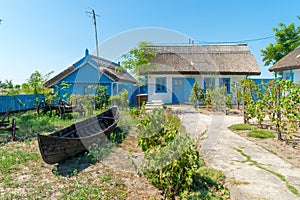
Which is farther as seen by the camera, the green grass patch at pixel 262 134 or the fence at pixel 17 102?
the fence at pixel 17 102

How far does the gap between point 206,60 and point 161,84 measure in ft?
17.4

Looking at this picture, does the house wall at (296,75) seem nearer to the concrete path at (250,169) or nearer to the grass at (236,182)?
the concrete path at (250,169)

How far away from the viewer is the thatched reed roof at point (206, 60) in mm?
18078

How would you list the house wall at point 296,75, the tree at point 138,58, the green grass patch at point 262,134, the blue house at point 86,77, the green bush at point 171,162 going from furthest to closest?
the blue house at point 86,77 → the house wall at point 296,75 → the tree at point 138,58 → the green grass patch at point 262,134 → the green bush at point 171,162

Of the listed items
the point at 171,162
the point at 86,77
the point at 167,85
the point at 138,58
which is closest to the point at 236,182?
the point at 171,162

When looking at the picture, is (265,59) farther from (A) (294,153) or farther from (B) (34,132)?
(B) (34,132)

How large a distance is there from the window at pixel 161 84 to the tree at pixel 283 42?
17.3 metres

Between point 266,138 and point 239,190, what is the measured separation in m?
4.25

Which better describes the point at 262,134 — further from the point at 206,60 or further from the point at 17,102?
the point at 17,102

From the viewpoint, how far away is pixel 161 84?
58.6 feet

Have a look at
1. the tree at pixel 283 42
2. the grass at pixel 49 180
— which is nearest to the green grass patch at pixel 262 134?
the grass at pixel 49 180

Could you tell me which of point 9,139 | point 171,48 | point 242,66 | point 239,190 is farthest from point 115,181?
point 171,48

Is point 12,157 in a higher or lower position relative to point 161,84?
lower

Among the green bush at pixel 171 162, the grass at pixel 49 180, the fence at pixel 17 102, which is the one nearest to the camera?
the green bush at pixel 171 162
